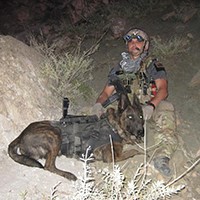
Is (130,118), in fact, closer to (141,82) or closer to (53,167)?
(141,82)

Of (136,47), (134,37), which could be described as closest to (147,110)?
(136,47)

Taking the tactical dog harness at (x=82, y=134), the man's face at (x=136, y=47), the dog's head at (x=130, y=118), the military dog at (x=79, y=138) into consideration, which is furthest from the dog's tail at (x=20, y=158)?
the man's face at (x=136, y=47)

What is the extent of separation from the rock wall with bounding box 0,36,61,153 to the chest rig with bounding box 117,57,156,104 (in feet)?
3.72

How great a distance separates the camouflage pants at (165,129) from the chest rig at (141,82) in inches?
10.7

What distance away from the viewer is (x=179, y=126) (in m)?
5.61

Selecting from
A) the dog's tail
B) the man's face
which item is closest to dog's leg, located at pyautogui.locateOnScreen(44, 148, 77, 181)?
the dog's tail

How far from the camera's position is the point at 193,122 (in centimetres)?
570

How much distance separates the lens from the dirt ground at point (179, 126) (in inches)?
159

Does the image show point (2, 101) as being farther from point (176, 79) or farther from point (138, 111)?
point (176, 79)

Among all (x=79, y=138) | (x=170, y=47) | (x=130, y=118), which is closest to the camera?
(x=79, y=138)

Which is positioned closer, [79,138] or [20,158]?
[20,158]

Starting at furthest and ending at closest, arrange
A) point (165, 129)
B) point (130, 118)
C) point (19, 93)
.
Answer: point (19, 93) < point (165, 129) < point (130, 118)

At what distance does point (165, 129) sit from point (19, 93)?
6.85 ft

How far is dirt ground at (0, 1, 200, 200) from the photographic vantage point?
4.03 metres
